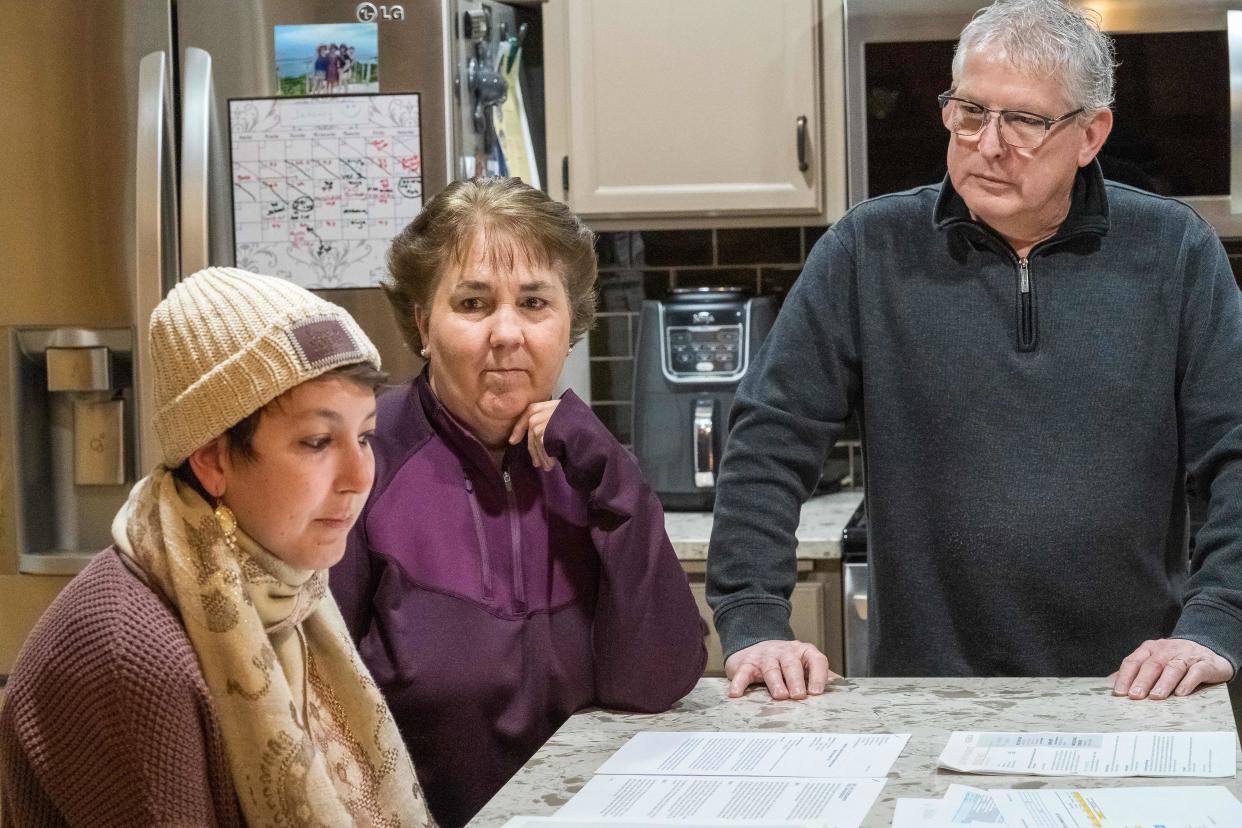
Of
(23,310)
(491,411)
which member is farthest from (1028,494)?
(23,310)

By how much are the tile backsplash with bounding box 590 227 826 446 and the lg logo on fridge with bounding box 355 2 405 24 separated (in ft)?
3.29

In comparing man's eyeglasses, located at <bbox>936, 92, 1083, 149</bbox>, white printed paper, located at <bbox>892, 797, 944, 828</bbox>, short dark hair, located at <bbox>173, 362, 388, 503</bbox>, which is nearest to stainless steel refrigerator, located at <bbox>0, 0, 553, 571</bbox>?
man's eyeglasses, located at <bbox>936, 92, 1083, 149</bbox>

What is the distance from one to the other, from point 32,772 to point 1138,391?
1.39m

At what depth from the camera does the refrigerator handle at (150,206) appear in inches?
104

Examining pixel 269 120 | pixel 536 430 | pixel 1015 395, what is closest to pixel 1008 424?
pixel 1015 395

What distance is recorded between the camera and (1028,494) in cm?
194

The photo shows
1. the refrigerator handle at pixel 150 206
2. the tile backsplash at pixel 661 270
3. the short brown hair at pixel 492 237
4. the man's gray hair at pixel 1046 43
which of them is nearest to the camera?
the short brown hair at pixel 492 237

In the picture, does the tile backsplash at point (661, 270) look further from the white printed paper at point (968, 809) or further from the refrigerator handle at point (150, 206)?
the white printed paper at point (968, 809)

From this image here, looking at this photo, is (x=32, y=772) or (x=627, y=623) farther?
(x=627, y=623)

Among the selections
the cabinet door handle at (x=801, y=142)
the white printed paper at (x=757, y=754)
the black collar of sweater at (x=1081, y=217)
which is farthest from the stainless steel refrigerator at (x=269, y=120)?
the white printed paper at (x=757, y=754)

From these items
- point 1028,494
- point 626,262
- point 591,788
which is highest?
point 626,262

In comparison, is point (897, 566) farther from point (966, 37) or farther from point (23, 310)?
point (23, 310)

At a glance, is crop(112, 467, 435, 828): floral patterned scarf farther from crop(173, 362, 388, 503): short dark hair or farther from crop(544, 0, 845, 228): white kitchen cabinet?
crop(544, 0, 845, 228): white kitchen cabinet

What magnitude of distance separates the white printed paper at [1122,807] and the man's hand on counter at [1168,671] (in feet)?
1.16
